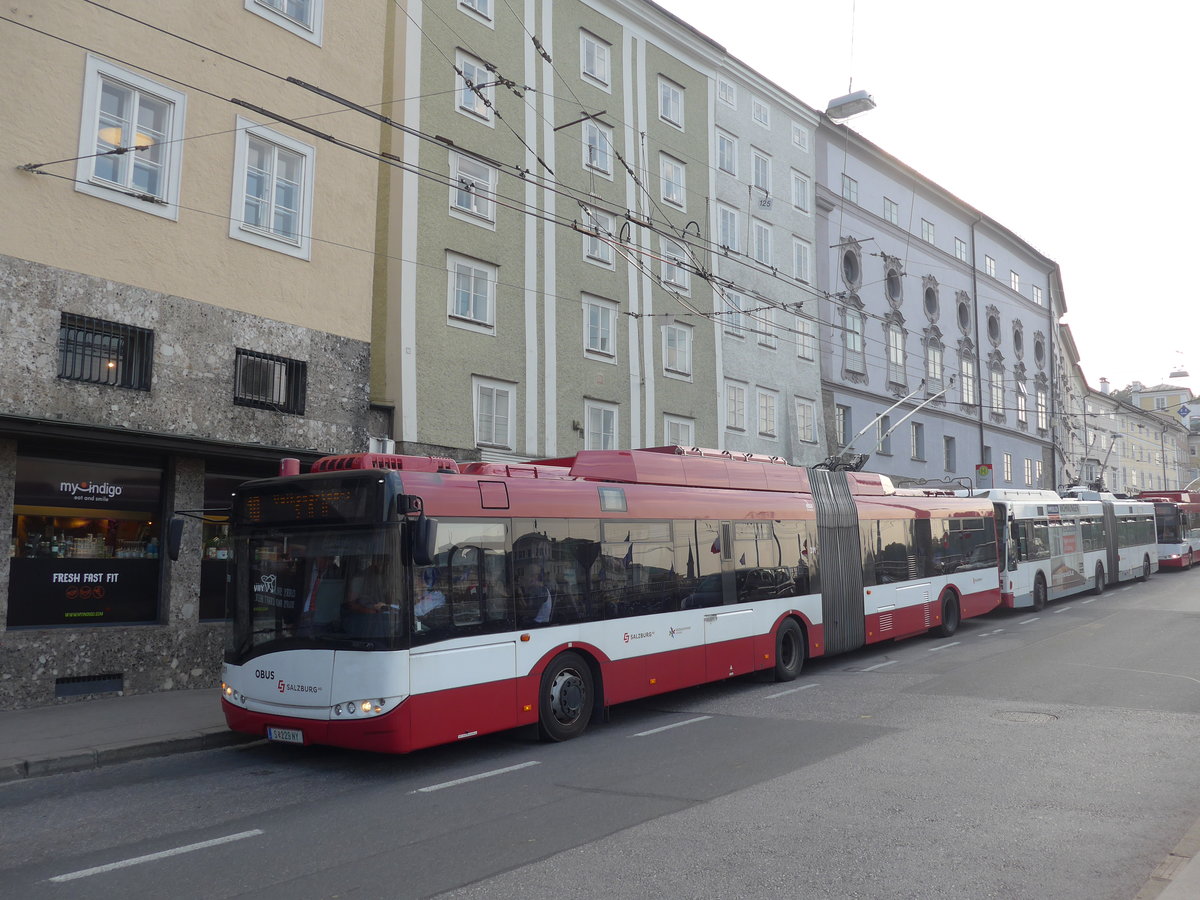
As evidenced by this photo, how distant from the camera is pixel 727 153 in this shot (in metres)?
29.2

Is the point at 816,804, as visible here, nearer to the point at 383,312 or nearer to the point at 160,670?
the point at 160,670

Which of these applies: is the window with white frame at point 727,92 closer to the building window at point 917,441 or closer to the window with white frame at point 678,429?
the window with white frame at point 678,429

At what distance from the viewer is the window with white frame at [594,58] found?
2398 cm

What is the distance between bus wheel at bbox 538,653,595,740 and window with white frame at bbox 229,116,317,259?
8.70m

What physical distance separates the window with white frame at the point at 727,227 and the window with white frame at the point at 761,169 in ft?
6.92

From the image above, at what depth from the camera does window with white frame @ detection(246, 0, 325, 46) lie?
1552cm

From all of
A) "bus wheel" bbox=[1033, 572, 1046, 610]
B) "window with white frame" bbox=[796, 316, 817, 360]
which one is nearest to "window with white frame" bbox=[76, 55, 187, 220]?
"bus wheel" bbox=[1033, 572, 1046, 610]

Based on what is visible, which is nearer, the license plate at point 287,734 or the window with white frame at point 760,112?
the license plate at point 287,734

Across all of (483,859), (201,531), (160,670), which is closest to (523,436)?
(201,531)

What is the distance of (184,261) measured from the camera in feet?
46.5

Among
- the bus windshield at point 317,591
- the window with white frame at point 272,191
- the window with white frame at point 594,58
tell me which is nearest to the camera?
the bus windshield at point 317,591

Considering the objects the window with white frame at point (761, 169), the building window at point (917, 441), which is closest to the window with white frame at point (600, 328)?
the window with white frame at point (761, 169)

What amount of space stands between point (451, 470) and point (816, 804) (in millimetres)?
4672

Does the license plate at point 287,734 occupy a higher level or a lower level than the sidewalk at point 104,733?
higher
